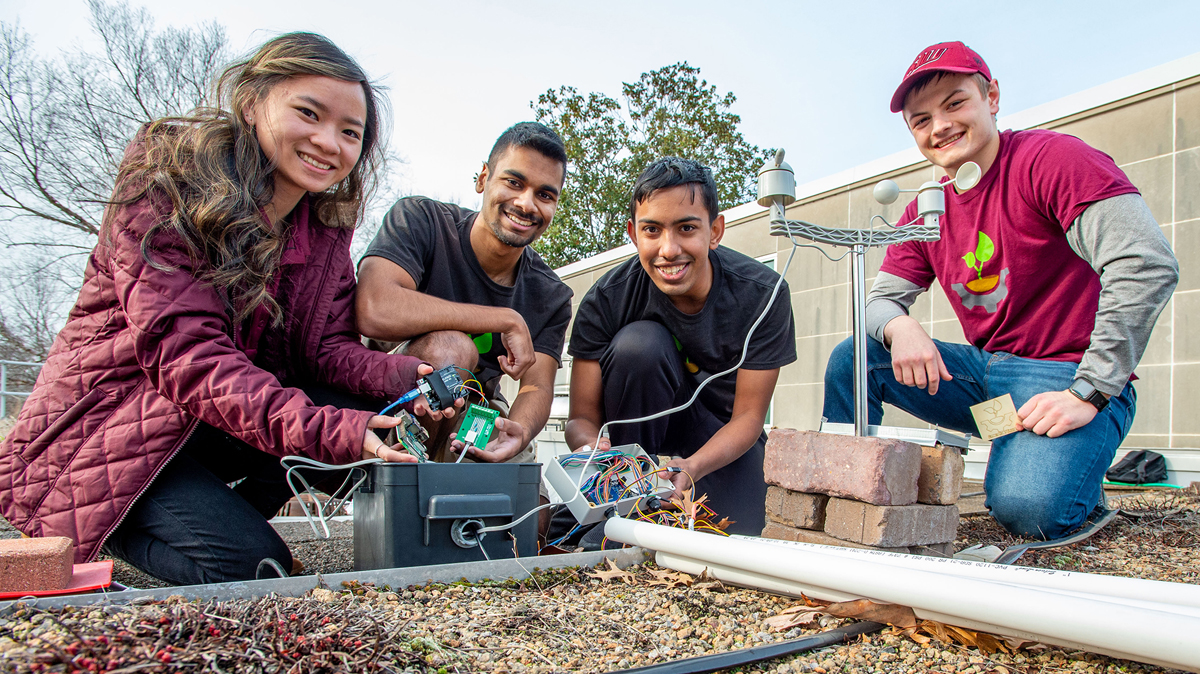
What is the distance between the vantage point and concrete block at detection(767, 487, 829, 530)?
1.83 metres

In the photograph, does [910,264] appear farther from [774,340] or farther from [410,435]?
[410,435]

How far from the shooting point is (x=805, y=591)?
1277 millimetres

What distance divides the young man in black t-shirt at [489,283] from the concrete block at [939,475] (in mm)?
1136

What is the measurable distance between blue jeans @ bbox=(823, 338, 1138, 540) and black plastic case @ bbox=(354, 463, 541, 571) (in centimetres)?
105

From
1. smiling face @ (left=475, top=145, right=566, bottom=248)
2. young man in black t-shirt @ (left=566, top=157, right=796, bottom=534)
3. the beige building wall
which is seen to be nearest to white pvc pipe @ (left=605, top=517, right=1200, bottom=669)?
young man in black t-shirt @ (left=566, top=157, right=796, bottom=534)

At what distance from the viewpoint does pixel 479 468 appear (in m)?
1.54

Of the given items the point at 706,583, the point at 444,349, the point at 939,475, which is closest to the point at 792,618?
the point at 706,583

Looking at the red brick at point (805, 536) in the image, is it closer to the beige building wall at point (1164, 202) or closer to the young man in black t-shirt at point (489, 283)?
the young man in black t-shirt at point (489, 283)

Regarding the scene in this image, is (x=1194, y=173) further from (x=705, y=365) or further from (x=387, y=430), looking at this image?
(x=387, y=430)

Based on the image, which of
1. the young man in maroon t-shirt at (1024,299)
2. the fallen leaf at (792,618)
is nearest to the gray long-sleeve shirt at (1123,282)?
the young man in maroon t-shirt at (1024,299)

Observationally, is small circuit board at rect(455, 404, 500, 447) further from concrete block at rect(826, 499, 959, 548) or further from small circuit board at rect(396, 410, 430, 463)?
concrete block at rect(826, 499, 959, 548)

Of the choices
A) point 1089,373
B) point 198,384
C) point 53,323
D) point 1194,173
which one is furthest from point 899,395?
point 53,323

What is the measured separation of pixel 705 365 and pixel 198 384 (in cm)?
181

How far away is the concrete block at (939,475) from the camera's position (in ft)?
5.78
